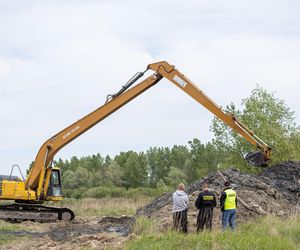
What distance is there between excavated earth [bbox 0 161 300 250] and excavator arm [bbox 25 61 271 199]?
4.27 ft

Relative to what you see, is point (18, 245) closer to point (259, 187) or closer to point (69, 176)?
point (259, 187)

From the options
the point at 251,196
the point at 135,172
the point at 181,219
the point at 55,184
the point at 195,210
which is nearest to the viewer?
the point at 181,219

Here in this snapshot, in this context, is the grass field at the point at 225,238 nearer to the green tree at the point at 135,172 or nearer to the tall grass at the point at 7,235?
the tall grass at the point at 7,235

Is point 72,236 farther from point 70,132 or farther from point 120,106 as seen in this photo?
point 70,132

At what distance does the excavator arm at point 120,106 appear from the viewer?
842 inches

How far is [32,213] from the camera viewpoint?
1037 inches

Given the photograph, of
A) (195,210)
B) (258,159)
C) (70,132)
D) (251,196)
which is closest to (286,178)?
(258,159)

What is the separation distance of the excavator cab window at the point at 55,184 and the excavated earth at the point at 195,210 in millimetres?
1616

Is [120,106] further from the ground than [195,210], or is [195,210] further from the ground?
[120,106]

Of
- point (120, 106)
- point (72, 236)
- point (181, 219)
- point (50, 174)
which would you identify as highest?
point (120, 106)

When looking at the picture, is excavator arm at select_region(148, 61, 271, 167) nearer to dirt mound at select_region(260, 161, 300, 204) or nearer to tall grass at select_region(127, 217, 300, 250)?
dirt mound at select_region(260, 161, 300, 204)

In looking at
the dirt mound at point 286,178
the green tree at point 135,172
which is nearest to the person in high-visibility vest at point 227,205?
the dirt mound at point 286,178

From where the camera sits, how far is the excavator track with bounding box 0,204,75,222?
2600cm

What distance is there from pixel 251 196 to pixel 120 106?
685 centimetres
